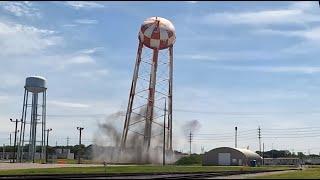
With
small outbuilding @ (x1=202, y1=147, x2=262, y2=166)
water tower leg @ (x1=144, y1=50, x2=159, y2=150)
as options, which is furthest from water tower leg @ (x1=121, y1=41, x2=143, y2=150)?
small outbuilding @ (x1=202, y1=147, x2=262, y2=166)

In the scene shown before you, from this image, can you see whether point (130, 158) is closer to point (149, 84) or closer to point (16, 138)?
point (149, 84)

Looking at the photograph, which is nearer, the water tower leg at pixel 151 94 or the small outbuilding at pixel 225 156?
the water tower leg at pixel 151 94

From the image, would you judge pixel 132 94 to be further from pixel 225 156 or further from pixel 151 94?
pixel 225 156

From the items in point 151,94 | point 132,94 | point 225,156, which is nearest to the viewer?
point 151,94

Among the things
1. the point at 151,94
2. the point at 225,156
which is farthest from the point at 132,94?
the point at 225,156

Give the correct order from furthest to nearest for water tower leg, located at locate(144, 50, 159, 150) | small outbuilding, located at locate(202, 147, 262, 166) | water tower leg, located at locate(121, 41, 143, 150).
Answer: small outbuilding, located at locate(202, 147, 262, 166), water tower leg, located at locate(144, 50, 159, 150), water tower leg, located at locate(121, 41, 143, 150)

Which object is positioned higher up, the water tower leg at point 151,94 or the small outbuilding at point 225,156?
the water tower leg at point 151,94

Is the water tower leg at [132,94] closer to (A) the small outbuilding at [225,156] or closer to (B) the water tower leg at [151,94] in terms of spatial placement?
(B) the water tower leg at [151,94]

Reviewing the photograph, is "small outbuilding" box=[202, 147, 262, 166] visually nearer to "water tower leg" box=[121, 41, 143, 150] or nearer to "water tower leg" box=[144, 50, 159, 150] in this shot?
"water tower leg" box=[144, 50, 159, 150]

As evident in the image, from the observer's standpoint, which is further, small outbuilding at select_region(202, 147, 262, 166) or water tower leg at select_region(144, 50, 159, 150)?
small outbuilding at select_region(202, 147, 262, 166)

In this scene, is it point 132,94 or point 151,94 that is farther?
point 132,94

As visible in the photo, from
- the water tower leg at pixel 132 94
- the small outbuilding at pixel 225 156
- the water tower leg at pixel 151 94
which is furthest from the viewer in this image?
the small outbuilding at pixel 225 156

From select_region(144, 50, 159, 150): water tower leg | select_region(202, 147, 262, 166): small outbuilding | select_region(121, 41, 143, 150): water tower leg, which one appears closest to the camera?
select_region(121, 41, 143, 150): water tower leg

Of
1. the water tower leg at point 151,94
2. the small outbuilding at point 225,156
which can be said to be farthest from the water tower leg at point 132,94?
the small outbuilding at point 225,156
